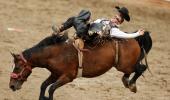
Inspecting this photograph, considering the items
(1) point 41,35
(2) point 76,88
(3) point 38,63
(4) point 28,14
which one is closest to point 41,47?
(3) point 38,63

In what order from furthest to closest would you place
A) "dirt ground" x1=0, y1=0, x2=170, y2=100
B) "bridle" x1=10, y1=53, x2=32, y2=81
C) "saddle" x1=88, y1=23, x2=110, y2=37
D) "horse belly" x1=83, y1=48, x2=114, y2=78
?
"dirt ground" x1=0, y1=0, x2=170, y2=100 → "horse belly" x1=83, y1=48, x2=114, y2=78 → "saddle" x1=88, y1=23, x2=110, y2=37 → "bridle" x1=10, y1=53, x2=32, y2=81

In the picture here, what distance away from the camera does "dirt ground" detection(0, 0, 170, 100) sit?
12.5 meters

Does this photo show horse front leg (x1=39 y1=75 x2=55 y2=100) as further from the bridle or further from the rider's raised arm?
the rider's raised arm

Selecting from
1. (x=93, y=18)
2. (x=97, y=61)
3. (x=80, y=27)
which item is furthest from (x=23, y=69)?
(x=93, y=18)

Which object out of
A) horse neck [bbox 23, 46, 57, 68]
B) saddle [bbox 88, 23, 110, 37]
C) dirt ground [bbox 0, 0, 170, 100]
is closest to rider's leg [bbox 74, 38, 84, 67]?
saddle [bbox 88, 23, 110, 37]

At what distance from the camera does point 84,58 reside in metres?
10.2

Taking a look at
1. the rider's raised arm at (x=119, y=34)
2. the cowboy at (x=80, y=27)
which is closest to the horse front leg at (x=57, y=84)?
the cowboy at (x=80, y=27)

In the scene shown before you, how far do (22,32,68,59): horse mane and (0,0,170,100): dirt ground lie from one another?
2.07 m

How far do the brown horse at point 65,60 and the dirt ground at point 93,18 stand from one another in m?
1.81

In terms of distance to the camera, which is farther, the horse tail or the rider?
the horse tail

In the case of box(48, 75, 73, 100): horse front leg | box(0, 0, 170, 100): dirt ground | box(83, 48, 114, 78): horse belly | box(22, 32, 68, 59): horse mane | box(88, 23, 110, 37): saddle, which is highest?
box(88, 23, 110, 37): saddle

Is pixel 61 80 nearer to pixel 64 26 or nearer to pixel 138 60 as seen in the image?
pixel 64 26

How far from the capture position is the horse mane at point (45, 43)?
9944 millimetres

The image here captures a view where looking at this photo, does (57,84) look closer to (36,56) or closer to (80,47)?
(36,56)
